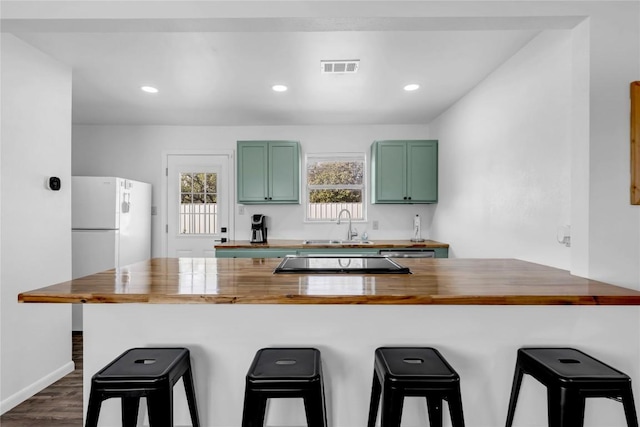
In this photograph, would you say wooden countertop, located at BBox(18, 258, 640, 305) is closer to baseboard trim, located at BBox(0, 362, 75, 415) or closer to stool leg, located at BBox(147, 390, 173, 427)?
stool leg, located at BBox(147, 390, 173, 427)

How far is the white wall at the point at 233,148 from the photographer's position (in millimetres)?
4738

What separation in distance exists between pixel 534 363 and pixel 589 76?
1.42 meters

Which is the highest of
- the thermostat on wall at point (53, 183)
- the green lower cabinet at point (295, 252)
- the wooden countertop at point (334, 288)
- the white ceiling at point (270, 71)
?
the white ceiling at point (270, 71)

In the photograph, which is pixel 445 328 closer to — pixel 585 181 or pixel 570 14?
pixel 585 181

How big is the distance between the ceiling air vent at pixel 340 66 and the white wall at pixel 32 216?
2.13 meters

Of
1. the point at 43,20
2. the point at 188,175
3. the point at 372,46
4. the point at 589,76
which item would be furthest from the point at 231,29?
the point at 188,175

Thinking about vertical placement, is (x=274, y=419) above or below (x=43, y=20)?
below

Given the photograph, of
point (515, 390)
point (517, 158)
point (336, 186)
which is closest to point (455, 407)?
point (515, 390)

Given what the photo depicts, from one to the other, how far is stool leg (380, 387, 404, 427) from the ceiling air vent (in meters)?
2.35

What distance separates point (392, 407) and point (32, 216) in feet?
9.14

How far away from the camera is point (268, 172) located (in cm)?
440

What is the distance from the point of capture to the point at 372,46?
2535 millimetres

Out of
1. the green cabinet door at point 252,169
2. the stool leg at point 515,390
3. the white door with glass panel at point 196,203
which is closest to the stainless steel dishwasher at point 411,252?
the green cabinet door at point 252,169

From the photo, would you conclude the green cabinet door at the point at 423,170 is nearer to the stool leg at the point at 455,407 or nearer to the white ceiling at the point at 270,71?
the white ceiling at the point at 270,71
